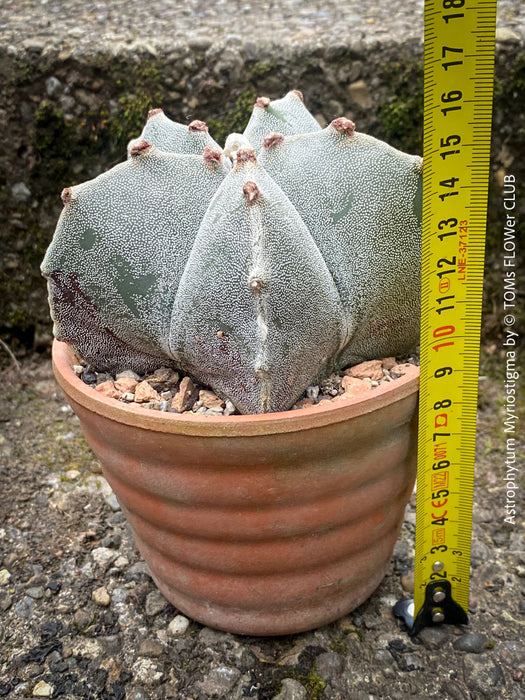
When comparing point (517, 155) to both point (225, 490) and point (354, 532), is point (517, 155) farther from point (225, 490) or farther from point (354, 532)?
point (225, 490)

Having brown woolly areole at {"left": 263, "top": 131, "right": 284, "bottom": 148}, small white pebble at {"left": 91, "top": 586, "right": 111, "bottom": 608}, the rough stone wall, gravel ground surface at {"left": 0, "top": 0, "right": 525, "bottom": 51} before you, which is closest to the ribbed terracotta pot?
small white pebble at {"left": 91, "top": 586, "right": 111, "bottom": 608}

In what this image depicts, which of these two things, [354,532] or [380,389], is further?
[354,532]

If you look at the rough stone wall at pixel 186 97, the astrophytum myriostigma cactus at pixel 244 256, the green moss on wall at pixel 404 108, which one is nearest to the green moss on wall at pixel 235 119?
the rough stone wall at pixel 186 97

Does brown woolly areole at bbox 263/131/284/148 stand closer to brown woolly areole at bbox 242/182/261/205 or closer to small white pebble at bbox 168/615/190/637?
brown woolly areole at bbox 242/182/261/205

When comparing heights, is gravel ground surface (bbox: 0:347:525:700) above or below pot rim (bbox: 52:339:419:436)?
below

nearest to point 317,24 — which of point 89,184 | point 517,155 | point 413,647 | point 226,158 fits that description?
point 517,155

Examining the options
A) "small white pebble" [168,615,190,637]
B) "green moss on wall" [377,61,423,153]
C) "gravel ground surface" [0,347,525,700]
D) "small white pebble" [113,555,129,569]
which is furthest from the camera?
"green moss on wall" [377,61,423,153]

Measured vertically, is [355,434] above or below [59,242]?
below

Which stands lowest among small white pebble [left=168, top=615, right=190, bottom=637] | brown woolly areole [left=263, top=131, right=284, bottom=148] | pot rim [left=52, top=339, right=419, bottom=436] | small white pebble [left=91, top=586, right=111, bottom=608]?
small white pebble [left=168, top=615, right=190, bottom=637]
